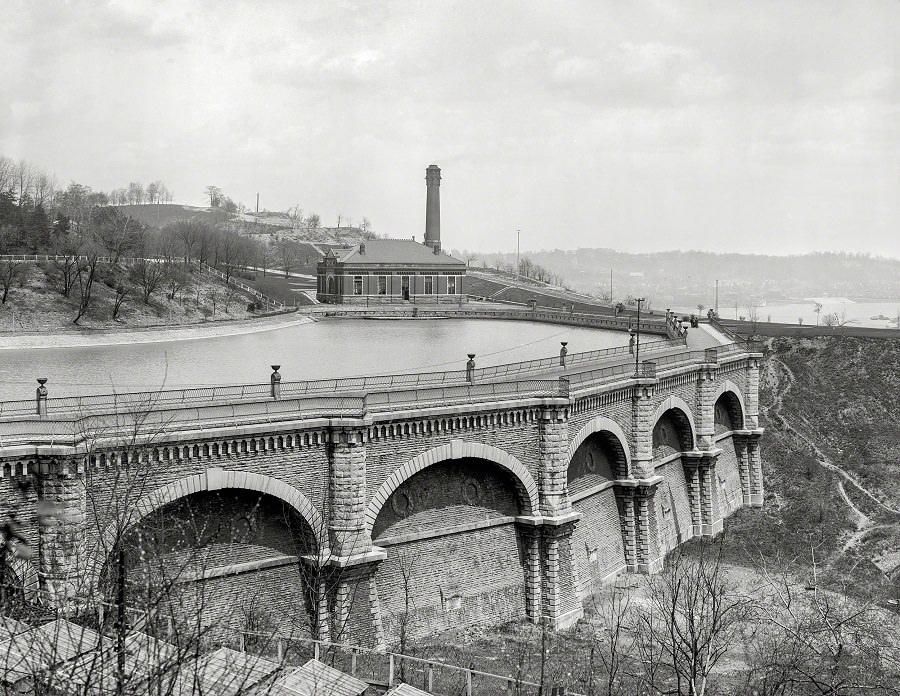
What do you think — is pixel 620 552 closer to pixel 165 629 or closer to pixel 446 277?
pixel 165 629

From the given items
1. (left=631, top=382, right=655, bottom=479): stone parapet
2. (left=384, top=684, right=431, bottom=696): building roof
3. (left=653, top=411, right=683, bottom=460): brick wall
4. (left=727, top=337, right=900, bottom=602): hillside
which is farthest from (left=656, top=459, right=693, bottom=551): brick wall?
(left=384, top=684, right=431, bottom=696): building roof

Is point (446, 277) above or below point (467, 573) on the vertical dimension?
above

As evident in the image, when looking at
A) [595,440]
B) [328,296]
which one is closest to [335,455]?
[595,440]

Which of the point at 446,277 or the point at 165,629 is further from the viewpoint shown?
the point at 446,277

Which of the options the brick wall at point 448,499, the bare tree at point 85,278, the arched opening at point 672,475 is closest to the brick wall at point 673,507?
the arched opening at point 672,475

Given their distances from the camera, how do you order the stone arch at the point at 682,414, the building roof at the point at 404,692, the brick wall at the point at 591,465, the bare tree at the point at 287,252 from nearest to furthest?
the building roof at the point at 404,692 < the brick wall at the point at 591,465 < the stone arch at the point at 682,414 < the bare tree at the point at 287,252

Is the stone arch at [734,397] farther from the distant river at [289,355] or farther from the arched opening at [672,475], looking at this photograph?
the distant river at [289,355]
